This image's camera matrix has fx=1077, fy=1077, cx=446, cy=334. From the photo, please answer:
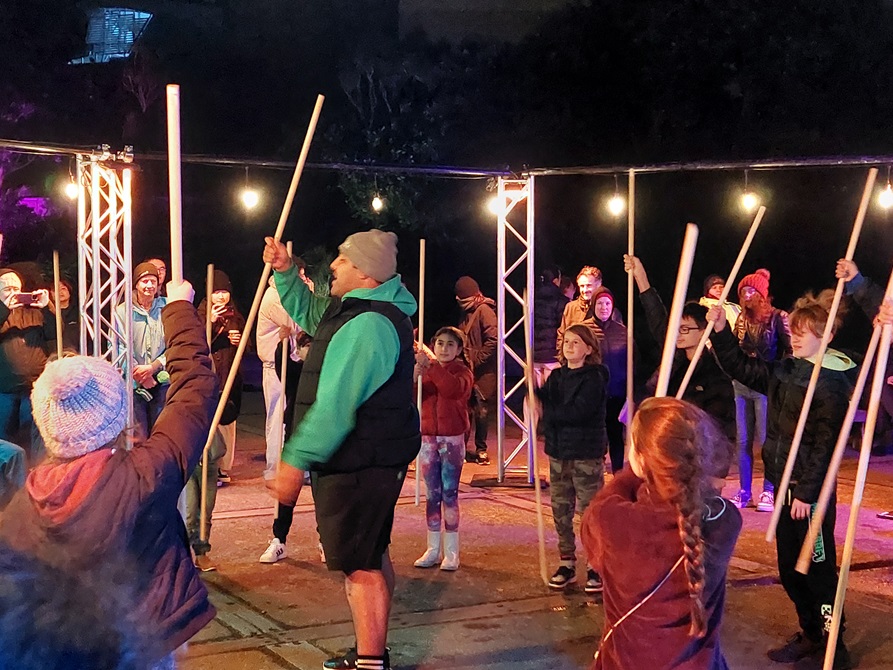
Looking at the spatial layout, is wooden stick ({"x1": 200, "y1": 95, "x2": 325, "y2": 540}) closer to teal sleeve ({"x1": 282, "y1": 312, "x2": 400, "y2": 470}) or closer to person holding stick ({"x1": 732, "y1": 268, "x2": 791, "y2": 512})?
teal sleeve ({"x1": 282, "y1": 312, "x2": 400, "y2": 470})

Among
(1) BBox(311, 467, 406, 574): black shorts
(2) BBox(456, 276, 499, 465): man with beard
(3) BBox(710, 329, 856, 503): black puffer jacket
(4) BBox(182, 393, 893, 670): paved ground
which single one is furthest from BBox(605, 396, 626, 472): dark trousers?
(1) BBox(311, 467, 406, 574): black shorts

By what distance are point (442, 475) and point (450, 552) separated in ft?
1.62

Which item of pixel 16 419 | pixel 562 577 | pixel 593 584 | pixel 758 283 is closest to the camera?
pixel 593 584

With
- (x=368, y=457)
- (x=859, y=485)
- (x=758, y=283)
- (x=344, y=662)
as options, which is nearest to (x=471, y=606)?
(x=344, y=662)

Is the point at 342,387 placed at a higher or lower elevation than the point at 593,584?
higher

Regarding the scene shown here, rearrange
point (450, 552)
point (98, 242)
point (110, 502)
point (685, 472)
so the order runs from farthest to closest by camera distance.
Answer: point (98, 242), point (450, 552), point (685, 472), point (110, 502)

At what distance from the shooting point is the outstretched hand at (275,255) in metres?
5.10

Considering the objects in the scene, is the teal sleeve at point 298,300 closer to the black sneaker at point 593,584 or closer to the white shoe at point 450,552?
the white shoe at point 450,552

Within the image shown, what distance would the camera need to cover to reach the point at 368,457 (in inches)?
185

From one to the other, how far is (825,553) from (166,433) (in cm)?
345

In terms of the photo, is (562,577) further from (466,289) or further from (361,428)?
(466,289)

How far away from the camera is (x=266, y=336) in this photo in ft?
30.1

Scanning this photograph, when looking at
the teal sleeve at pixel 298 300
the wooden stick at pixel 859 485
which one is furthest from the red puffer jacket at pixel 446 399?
the wooden stick at pixel 859 485

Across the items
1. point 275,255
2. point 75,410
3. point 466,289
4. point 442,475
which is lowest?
point 442,475
